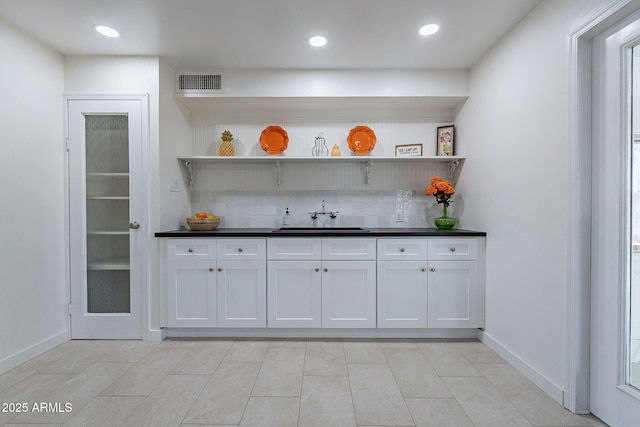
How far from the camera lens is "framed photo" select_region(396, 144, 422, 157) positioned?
3.10 metres

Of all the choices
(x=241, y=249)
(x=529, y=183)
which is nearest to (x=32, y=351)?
(x=241, y=249)

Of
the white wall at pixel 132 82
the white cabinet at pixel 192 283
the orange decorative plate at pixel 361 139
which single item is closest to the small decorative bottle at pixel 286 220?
the white cabinet at pixel 192 283

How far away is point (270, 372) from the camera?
6.88 feet

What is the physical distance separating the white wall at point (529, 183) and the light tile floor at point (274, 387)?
1.00 feet

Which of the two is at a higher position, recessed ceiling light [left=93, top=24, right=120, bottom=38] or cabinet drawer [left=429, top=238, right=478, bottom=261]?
recessed ceiling light [left=93, top=24, right=120, bottom=38]

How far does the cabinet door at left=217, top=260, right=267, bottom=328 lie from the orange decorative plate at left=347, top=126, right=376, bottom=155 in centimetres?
145

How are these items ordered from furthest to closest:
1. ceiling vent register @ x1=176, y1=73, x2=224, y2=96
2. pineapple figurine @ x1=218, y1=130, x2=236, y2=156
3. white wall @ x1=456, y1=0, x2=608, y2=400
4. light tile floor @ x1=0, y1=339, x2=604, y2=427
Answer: pineapple figurine @ x1=218, y1=130, x2=236, y2=156
ceiling vent register @ x1=176, y1=73, x2=224, y2=96
white wall @ x1=456, y1=0, x2=608, y2=400
light tile floor @ x1=0, y1=339, x2=604, y2=427

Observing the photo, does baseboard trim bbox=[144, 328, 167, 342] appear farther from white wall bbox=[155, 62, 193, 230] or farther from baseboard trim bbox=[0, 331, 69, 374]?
white wall bbox=[155, 62, 193, 230]

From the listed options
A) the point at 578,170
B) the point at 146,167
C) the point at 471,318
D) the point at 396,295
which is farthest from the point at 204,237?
the point at 578,170

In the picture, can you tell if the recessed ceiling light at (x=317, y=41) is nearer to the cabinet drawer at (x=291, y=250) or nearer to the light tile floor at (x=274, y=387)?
the cabinet drawer at (x=291, y=250)

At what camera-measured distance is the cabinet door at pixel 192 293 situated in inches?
103

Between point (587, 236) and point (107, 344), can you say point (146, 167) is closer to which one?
point (107, 344)

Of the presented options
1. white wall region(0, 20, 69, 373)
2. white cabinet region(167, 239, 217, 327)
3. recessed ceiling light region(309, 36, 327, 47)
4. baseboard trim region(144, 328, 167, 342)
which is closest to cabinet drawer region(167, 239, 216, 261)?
white cabinet region(167, 239, 217, 327)

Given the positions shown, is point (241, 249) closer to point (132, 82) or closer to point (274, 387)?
point (274, 387)
